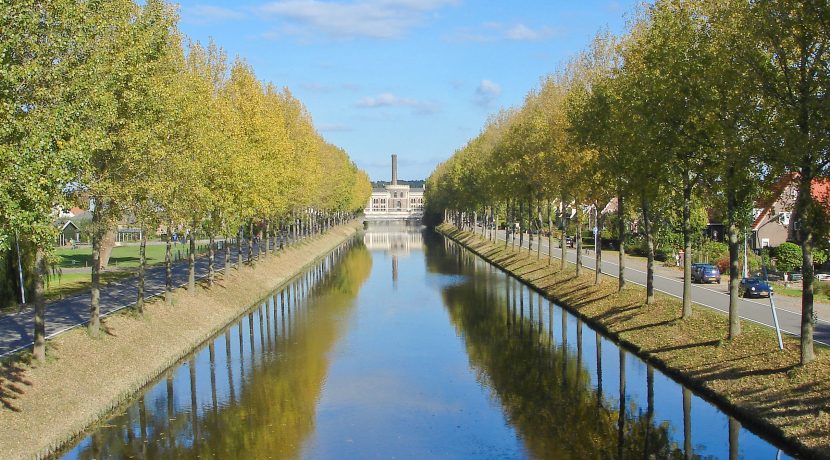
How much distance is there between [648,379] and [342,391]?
1303 cm

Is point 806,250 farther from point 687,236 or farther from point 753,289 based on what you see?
point 753,289

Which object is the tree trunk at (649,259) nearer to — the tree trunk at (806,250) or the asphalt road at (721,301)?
the asphalt road at (721,301)

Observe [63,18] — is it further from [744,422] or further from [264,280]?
[264,280]

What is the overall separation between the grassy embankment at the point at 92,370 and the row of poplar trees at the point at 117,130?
1435 mm

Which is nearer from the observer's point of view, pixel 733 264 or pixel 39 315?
pixel 39 315

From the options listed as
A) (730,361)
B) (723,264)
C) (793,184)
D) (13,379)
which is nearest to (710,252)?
(723,264)

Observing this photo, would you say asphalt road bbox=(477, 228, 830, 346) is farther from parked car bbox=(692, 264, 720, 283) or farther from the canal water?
the canal water

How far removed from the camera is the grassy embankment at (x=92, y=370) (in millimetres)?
24797

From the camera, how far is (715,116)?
3019 centimetres

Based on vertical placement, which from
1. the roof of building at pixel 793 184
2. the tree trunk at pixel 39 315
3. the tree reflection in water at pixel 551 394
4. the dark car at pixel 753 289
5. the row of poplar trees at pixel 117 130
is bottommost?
the tree reflection in water at pixel 551 394

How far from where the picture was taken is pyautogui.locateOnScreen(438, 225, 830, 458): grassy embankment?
24500 mm

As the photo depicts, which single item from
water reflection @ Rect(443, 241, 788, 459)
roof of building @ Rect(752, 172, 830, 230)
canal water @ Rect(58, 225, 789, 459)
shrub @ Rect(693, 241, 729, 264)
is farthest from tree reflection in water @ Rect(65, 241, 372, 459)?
shrub @ Rect(693, 241, 729, 264)

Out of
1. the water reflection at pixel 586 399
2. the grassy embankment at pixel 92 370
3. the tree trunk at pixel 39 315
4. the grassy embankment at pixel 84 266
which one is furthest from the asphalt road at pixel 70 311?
the water reflection at pixel 586 399

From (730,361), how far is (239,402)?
1954 cm
